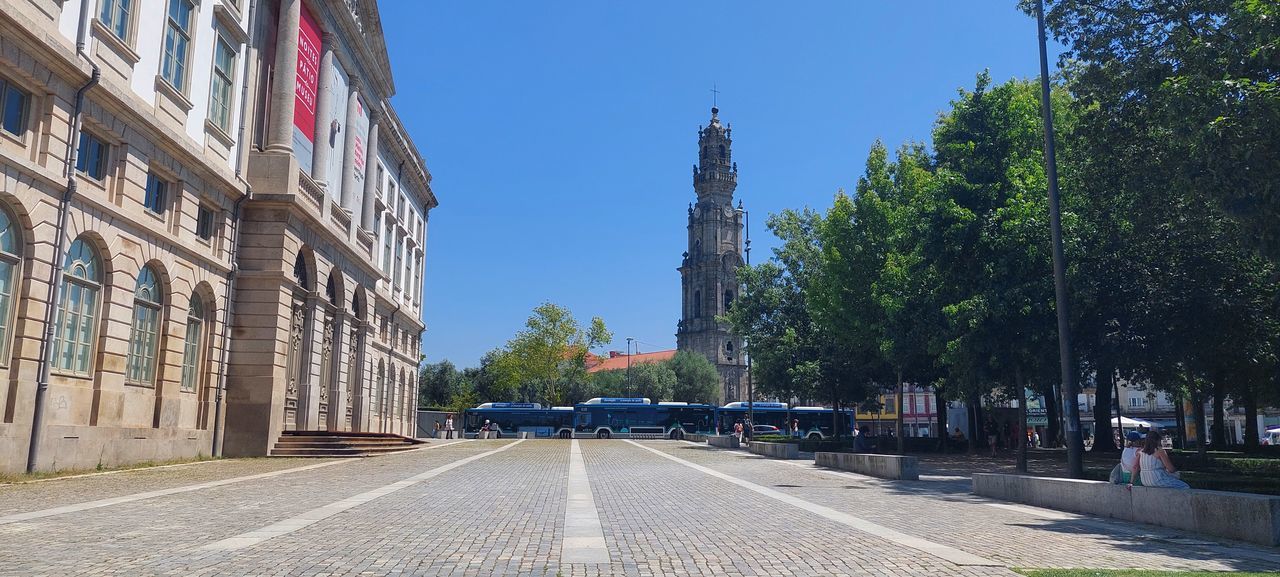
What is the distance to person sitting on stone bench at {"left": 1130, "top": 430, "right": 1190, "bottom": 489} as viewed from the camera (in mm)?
11227

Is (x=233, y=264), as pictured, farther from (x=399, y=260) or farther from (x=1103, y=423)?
(x=1103, y=423)

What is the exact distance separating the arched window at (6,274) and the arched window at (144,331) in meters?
3.97

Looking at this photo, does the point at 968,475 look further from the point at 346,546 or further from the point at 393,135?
the point at 393,135

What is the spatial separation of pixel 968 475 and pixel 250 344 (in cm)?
2036

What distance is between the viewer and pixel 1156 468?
11367 mm

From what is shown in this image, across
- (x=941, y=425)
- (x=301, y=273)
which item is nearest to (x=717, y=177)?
(x=941, y=425)

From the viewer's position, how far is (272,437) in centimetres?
2453

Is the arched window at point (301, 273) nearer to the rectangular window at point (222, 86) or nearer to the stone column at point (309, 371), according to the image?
the stone column at point (309, 371)

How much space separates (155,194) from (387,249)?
23.8 metres

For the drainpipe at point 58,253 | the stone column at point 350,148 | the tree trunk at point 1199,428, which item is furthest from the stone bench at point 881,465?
the stone column at point 350,148

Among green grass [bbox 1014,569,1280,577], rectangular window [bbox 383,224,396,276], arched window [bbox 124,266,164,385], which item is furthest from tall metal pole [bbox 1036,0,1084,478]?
rectangular window [bbox 383,224,396,276]

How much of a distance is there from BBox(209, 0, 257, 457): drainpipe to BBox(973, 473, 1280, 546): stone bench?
66.1ft

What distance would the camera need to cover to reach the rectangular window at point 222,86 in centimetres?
2311

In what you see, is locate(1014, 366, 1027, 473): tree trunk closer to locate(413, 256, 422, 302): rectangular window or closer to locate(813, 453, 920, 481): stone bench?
locate(813, 453, 920, 481): stone bench
